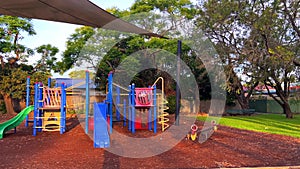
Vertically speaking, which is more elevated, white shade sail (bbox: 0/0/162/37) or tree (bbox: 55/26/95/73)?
tree (bbox: 55/26/95/73)

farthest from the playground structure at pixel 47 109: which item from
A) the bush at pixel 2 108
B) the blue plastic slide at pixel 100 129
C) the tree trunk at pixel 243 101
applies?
the tree trunk at pixel 243 101

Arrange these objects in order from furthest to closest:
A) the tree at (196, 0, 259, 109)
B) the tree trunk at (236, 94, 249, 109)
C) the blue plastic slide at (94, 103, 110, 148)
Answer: the tree trunk at (236, 94, 249, 109) < the tree at (196, 0, 259, 109) < the blue plastic slide at (94, 103, 110, 148)

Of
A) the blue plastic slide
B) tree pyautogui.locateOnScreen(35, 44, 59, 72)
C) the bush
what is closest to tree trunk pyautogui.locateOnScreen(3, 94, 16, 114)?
the bush

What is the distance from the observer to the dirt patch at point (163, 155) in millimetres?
4047

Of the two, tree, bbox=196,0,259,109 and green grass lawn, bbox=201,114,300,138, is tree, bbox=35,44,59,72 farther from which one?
green grass lawn, bbox=201,114,300,138

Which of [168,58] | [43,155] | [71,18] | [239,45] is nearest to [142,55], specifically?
[168,58]

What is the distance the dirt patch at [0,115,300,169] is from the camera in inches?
159

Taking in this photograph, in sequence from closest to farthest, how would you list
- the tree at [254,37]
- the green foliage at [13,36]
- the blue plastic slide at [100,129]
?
1. the blue plastic slide at [100,129]
2. the tree at [254,37]
3. the green foliage at [13,36]

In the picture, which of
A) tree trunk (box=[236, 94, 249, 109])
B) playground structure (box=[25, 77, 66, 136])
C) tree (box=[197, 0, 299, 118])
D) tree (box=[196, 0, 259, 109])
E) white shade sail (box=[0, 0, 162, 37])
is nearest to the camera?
white shade sail (box=[0, 0, 162, 37])

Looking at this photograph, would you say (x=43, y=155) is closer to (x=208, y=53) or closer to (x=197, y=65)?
(x=208, y=53)

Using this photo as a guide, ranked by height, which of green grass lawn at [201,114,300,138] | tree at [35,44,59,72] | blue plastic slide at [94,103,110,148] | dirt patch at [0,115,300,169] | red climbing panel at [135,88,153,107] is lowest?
green grass lawn at [201,114,300,138]

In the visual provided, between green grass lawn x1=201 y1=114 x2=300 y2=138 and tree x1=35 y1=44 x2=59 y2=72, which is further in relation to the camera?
tree x1=35 y1=44 x2=59 y2=72

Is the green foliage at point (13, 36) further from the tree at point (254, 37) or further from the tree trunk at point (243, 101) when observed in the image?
the tree trunk at point (243, 101)

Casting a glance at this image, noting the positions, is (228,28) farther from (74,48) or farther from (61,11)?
(61,11)
